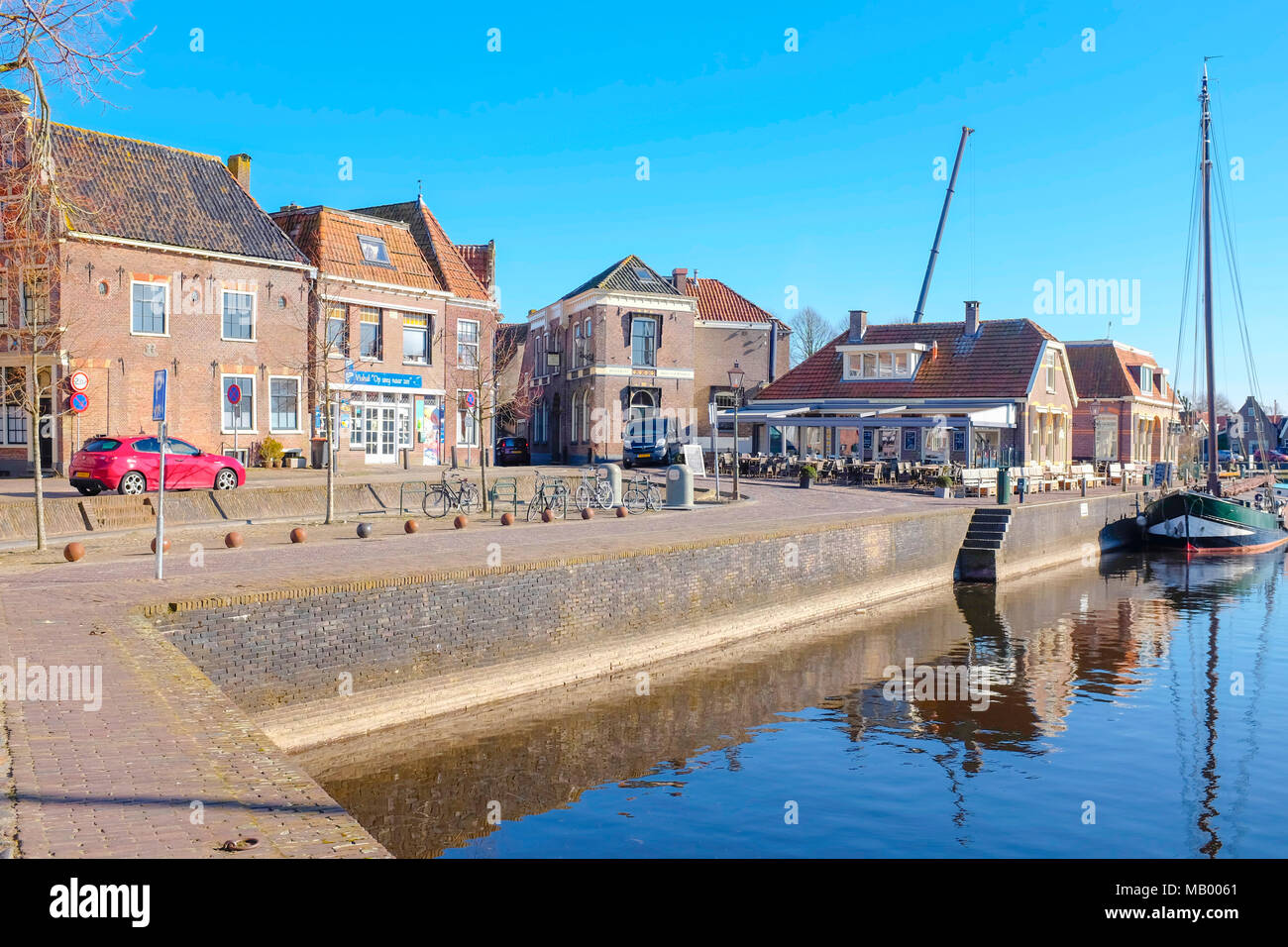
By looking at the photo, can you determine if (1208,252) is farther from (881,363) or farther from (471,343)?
(471,343)

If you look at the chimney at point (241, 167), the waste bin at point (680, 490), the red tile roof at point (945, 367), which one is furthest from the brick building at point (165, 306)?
the red tile roof at point (945, 367)

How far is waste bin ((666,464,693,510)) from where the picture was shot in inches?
1062

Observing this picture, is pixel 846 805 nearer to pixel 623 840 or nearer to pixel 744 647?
pixel 623 840

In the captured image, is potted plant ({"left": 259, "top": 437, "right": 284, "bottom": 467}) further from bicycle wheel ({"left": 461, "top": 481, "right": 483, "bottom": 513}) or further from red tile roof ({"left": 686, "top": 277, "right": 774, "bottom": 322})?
red tile roof ({"left": 686, "top": 277, "right": 774, "bottom": 322})

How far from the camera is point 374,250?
3522cm

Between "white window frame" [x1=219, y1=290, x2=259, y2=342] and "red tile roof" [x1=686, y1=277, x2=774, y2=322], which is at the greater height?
"red tile roof" [x1=686, y1=277, x2=774, y2=322]

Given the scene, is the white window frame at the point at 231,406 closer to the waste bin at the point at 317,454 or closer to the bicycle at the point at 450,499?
the waste bin at the point at 317,454

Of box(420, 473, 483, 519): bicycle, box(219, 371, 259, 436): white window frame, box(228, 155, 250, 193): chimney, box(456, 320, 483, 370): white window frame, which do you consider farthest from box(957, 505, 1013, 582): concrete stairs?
box(228, 155, 250, 193): chimney

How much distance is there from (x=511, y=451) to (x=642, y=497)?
61.1 feet

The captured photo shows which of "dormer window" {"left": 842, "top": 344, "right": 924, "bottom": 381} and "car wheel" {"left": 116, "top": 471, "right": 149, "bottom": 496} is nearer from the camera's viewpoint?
"car wheel" {"left": 116, "top": 471, "right": 149, "bottom": 496}

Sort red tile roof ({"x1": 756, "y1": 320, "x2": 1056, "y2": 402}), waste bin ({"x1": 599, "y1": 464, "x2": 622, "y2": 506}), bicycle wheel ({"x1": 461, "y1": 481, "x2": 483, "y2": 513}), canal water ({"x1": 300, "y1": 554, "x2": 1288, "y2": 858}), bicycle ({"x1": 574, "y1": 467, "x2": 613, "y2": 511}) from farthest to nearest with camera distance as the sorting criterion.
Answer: red tile roof ({"x1": 756, "y1": 320, "x2": 1056, "y2": 402}) → waste bin ({"x1": 599, "y1": 464, "x2": 622, "y2": 506}) → bicycle ({"x1": 574, "y1": 467, "x2": 613, "y2": 511}) → bicycle wheel ({"x1": 461, "y1": 481, "x2": 483, "y2": 513}) → canal water ({"x1": 300, "y1": 554, "x2": 1288, "y2": 858})

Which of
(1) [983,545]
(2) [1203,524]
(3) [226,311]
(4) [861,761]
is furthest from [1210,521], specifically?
(3) [226,311]
